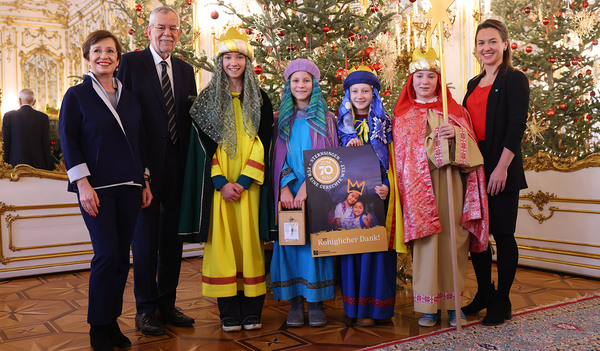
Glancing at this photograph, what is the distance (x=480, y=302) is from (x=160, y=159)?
2046mm

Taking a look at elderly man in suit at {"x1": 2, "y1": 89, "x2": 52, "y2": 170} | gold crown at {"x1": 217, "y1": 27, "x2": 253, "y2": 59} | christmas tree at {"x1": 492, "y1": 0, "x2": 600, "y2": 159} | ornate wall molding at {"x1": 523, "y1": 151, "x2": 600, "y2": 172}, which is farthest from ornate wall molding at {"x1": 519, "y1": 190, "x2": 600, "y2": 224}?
elderly man in suit at {"x1": 2, "y1": 89, "x2": 52, "y2": 170}

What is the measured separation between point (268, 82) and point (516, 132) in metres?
1.97

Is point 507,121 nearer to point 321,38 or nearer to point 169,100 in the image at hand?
point 321,38

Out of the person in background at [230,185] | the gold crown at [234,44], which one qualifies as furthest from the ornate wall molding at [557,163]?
the gold crown at [234,44]

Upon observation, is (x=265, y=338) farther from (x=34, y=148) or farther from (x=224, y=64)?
(x=34, y=148)

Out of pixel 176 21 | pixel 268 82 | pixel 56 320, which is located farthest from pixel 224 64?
A: pixel 56 320

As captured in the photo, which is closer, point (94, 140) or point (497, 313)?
point (94, 140)

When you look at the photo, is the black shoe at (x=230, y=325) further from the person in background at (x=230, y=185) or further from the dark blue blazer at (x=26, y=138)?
the dark blue blazer at (x=26, y=138)

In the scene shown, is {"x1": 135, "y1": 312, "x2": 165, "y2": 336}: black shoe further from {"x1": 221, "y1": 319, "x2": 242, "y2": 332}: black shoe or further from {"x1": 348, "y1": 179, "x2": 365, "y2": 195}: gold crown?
{"x1": 348, "y1": 179, "x2": 365, "y2": 195}: gold crown

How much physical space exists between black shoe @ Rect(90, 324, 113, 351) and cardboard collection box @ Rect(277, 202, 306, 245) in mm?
985

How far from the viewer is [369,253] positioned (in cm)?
286

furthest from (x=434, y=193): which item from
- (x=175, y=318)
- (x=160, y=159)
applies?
(x=175, y=318)

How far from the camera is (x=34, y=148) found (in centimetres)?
507

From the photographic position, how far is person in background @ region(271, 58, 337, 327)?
288 centimetres
